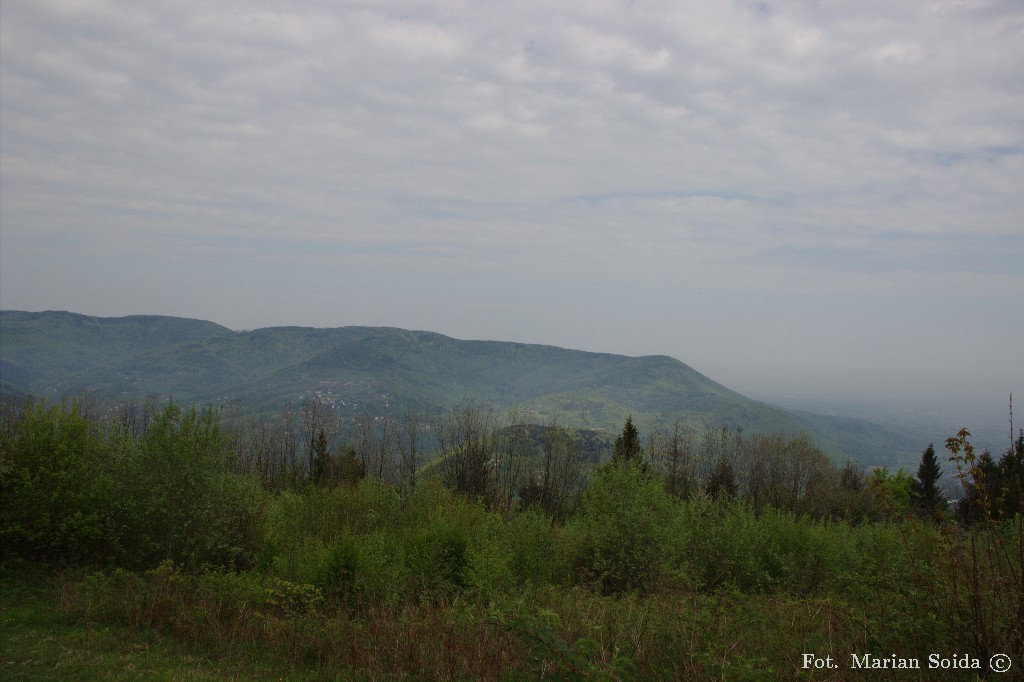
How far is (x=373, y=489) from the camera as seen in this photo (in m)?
31.1

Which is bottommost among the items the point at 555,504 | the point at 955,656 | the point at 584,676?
the point at 555,504

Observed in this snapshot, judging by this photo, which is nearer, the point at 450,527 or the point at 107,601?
the point at 107,601

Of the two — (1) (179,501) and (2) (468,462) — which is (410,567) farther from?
(2) (468,462)

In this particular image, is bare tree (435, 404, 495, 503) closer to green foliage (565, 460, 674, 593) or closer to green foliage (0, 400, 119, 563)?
green foliage (565, 460, 674, 593)

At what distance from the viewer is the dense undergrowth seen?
9.03 metres

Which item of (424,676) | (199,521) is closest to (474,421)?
(199,521)

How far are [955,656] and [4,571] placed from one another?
89.2 feet

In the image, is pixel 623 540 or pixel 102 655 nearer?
pixel 102 655

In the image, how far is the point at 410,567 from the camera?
67.7ft

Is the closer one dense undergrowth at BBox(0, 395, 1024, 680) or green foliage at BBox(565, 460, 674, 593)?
dense undergrowth at BBox(0, 395, 1024, 680)

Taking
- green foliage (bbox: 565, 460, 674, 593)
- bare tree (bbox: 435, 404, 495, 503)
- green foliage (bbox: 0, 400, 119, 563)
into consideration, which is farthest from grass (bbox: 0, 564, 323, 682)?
bare tree (bbox: 435, 404, 495, 503)

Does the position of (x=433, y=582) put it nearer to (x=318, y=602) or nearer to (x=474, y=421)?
(x=318, y=602)

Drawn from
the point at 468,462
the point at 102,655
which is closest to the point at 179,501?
the point at 102,655

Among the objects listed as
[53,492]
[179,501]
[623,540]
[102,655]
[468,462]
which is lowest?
[468,462]
